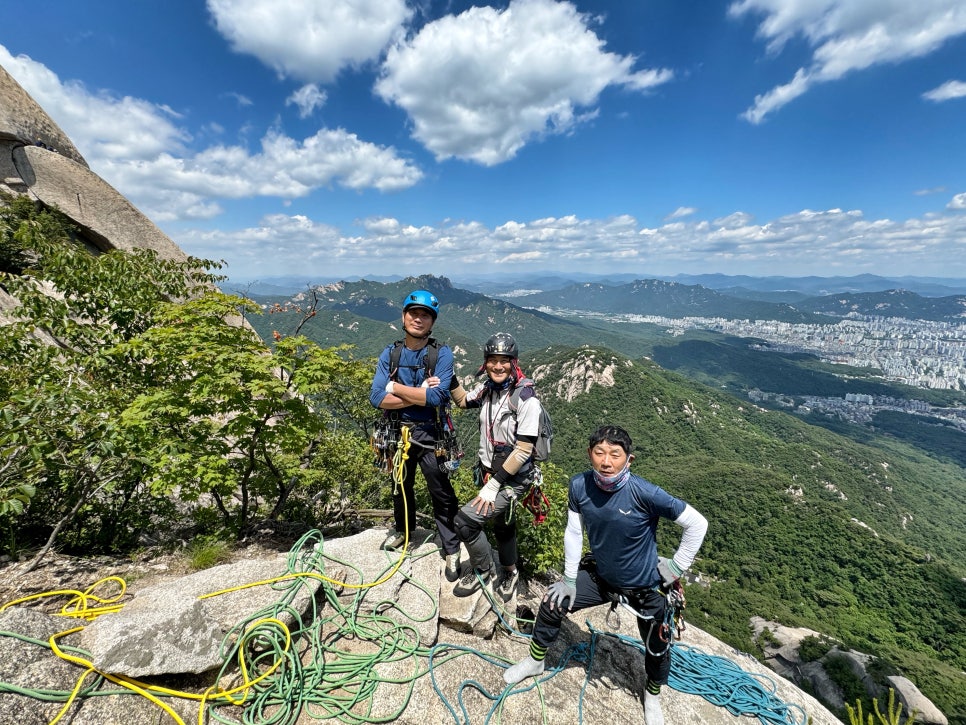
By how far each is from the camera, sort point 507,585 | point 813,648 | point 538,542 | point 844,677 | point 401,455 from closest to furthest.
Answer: point 401,455 → point 507,585 → point 538,542 → point 844,677 → point 813,648

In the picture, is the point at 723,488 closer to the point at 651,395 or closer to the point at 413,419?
the point at 651,395

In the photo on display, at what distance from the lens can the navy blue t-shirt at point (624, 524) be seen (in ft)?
14.0

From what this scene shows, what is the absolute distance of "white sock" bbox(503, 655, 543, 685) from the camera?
4.64 meters

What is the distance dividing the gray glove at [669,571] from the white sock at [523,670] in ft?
6.09

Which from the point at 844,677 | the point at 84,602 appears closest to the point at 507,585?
the point at 84,602

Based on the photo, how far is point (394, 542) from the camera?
6.25m

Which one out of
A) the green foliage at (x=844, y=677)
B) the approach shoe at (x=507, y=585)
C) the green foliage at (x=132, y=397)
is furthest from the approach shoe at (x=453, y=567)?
the green foliage at (x=844, y=677)

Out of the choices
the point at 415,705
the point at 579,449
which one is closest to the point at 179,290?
the point at 415,705

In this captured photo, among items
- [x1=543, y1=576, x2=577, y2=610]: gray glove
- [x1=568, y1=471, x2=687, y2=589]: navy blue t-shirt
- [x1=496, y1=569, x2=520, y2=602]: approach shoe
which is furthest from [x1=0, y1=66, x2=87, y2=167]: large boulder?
[x1=543, y1=576, x2=577, y2=610]: gray glove

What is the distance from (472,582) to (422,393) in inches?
119

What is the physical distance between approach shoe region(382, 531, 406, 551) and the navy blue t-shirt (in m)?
3.19

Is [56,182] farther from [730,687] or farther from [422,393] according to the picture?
[730,687]

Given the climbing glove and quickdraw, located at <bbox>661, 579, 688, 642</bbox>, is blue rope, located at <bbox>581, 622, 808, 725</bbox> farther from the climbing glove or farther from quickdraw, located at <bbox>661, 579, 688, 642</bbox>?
the climbing glove

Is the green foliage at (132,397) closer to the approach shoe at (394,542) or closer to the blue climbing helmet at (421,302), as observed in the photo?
the blue climbing helmet at (421,302)
